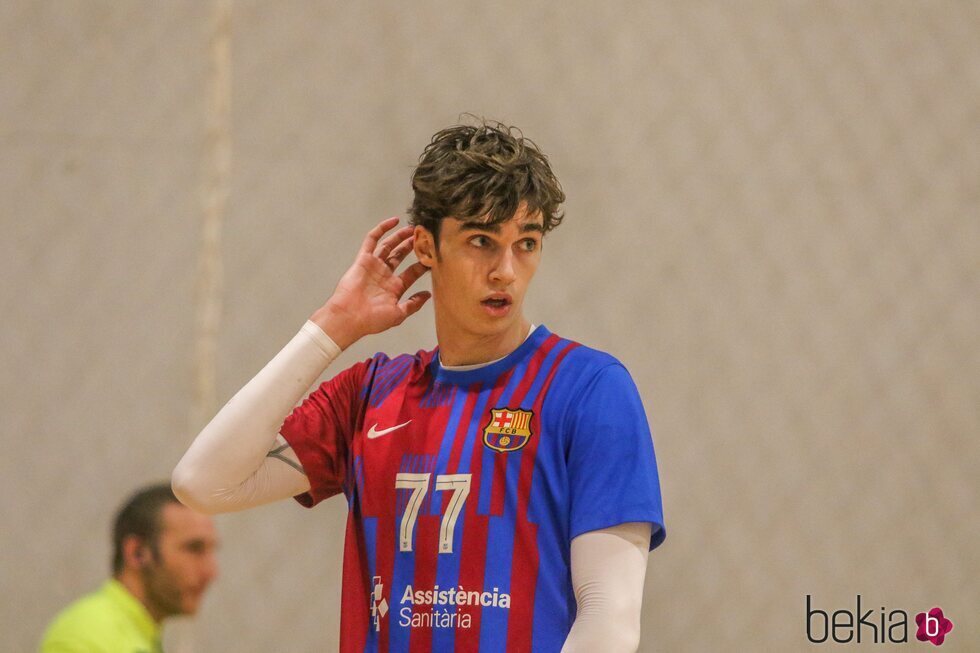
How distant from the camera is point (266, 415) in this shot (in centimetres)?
164

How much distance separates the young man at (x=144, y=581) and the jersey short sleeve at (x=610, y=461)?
137 centimetres

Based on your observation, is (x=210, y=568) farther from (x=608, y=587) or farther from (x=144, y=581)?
(x=608, y=587)

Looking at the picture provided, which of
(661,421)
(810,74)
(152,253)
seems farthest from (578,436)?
(810,74)

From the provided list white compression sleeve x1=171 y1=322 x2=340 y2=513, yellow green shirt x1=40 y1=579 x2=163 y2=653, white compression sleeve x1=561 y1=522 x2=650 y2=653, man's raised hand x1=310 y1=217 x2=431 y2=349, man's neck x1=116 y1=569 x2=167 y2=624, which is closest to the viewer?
white compression sleeve x1=561 y1=522 x2=650 y2=653

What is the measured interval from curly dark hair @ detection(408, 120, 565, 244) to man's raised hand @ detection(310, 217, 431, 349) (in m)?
0.13

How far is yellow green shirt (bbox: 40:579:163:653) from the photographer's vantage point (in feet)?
7.98

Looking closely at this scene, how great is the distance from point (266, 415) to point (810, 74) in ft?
7.24

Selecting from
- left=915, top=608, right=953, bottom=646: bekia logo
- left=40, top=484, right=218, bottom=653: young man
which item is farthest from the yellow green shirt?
left=915, top=608, right=953, bottom=646: bekia logo

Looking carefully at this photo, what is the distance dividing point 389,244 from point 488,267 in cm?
27

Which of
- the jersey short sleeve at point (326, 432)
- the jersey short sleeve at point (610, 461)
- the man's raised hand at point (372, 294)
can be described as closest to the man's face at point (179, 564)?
the jersey short sleeve at point (326, 432)

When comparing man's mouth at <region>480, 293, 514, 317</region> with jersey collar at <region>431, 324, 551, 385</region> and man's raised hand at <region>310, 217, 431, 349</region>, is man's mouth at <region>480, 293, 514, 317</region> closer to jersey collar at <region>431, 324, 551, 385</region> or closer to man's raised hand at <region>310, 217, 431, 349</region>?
jersey collar at <region>431, 324, 551, 385</region>

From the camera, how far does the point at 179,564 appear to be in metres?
2.64

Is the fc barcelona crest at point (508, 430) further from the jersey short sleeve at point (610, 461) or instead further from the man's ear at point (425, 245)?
the man's ear at point (425, 245)

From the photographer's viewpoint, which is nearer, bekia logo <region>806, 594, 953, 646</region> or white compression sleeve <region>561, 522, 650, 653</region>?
white compression sleeve <region>561, 522, 650, 653</region>
